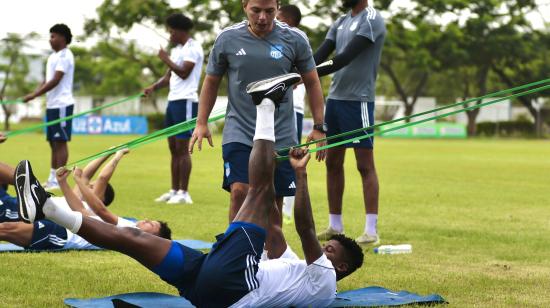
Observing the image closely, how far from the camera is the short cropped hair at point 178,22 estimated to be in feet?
39.7

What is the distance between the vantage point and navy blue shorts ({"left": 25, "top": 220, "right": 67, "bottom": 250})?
734 centimetres

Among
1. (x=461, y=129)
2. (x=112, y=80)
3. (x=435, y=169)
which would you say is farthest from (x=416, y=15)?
(x=435, y=169)

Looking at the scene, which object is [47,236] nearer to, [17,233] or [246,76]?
[17,233]

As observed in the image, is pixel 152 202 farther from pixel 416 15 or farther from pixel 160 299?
pixel 416 15

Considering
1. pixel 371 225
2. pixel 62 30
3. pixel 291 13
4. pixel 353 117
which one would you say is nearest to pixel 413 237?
pixel 371 225

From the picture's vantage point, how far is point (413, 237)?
356 inches

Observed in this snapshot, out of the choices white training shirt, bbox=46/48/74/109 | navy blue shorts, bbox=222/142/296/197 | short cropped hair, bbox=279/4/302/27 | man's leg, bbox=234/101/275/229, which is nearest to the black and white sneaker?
man's leg, bbox=234/101/275/229

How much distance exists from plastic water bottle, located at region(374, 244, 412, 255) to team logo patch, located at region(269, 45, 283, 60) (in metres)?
2.51

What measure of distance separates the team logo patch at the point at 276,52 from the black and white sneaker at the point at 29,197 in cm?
189

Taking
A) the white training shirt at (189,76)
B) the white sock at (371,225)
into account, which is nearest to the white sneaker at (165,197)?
the white training shirt at (189,76)

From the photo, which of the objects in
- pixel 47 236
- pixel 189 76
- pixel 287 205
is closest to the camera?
pixel 47 236

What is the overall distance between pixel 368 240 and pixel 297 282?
3160 mm

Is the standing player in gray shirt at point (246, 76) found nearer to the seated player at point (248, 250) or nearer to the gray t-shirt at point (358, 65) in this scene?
the seated player at point (248, 250)

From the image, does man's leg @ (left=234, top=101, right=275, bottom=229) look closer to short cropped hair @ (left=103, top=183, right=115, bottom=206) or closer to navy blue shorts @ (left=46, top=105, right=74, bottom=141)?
short cropped hair @ (left=103, top=183, right=115, bottom=206)
